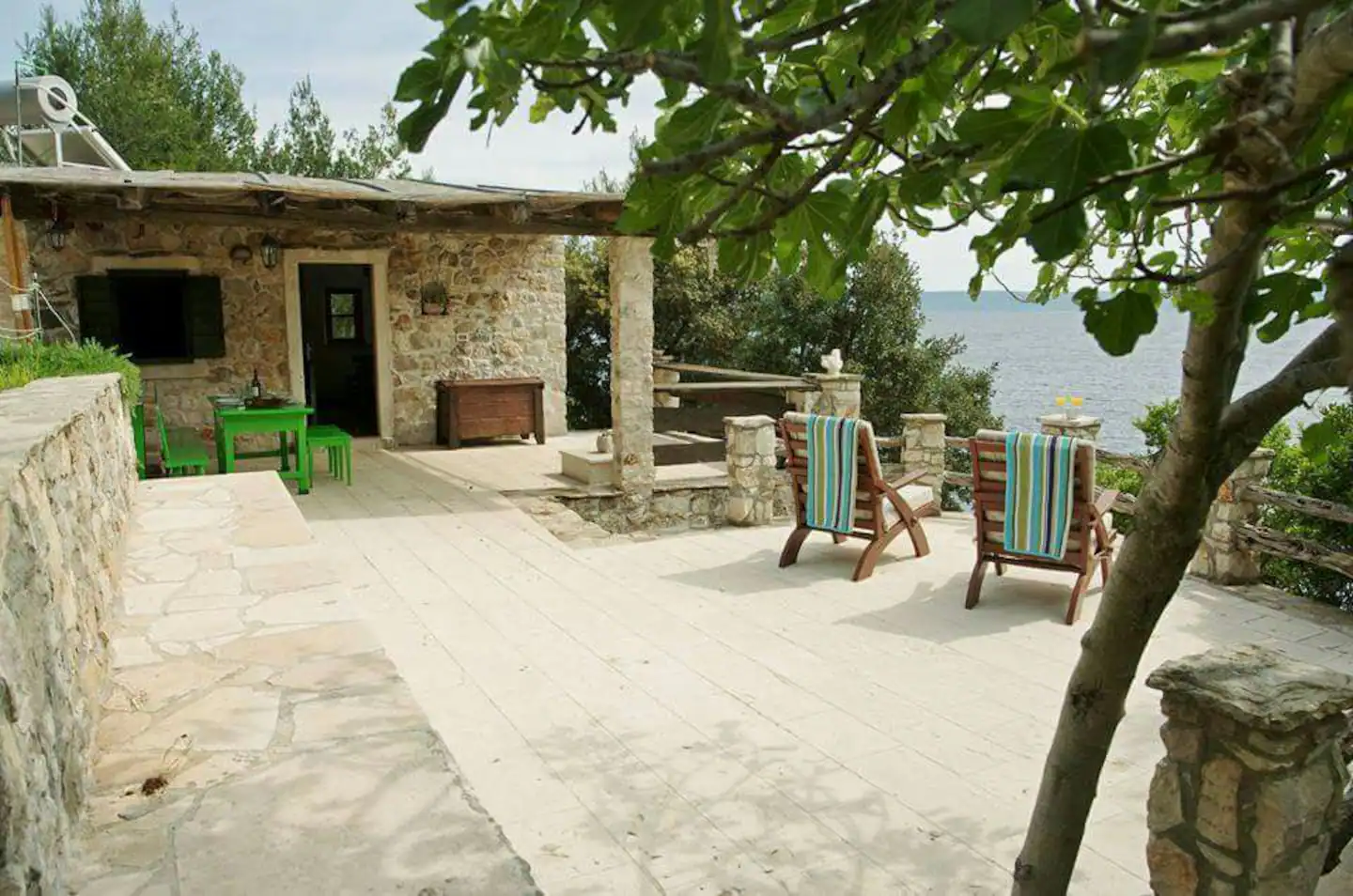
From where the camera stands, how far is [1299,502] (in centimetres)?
577

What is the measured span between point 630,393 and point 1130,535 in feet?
22.4

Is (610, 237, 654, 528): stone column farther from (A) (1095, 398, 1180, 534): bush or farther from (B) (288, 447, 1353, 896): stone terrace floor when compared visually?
(A) (1095, 398, 1180, 534): bush

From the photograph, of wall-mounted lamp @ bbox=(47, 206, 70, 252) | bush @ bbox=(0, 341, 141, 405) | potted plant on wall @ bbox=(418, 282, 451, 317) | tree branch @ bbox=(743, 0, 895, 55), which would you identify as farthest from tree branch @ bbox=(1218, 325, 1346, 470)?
potted plant on wall @ bbox=(418, 282, 451, 317)

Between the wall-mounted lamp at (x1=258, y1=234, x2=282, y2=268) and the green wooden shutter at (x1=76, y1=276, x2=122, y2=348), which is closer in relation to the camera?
the green wooden shutter at (x1=76, y1=276, x2=122, y2=348)

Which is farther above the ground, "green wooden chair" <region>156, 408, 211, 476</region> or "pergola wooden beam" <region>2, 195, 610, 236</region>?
"pergola wooden beam" <region>2, 195, 610, 236</region>

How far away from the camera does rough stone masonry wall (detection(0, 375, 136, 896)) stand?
156 centimetres

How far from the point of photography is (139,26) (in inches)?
745

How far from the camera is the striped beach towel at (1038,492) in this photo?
16.9 ft

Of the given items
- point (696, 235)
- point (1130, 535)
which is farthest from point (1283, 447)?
point (696, 235)

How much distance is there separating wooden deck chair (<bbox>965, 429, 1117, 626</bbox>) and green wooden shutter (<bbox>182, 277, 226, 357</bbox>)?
7.43 meters

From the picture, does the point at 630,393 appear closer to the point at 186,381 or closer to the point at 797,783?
the point at 186,381

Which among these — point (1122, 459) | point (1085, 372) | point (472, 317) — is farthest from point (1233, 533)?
point (1085, 372)

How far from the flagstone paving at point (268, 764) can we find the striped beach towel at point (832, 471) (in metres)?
3.22

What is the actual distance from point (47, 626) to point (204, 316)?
8188mm
